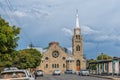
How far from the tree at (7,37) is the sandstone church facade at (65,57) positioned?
447ft

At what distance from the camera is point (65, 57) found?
600 feet

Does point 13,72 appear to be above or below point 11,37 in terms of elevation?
below

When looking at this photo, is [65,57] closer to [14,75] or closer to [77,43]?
[77,43]

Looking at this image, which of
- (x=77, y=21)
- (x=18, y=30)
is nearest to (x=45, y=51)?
(x=77, y=21)

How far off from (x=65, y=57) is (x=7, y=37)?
469ft

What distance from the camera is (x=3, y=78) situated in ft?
82.8

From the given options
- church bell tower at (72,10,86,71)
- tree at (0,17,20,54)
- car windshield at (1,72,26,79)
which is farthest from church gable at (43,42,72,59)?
car windshield at (1,72,26,79)

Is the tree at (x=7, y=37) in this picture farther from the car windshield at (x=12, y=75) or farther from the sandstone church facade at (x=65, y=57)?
the sandstone church facade at (x=65, y=57)

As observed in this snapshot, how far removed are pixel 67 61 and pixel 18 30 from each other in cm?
A: 14029

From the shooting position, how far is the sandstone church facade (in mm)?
181000

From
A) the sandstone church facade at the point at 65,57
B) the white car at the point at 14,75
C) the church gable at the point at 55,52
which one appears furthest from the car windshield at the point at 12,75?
the church gable at the point at 55,52

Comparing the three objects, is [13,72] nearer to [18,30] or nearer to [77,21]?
[18,30]

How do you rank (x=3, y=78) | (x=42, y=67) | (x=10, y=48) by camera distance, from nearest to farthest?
(x=3, y=78), (x=10, y=48), (x=42, y=67)

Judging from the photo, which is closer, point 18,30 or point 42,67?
point 18,30
